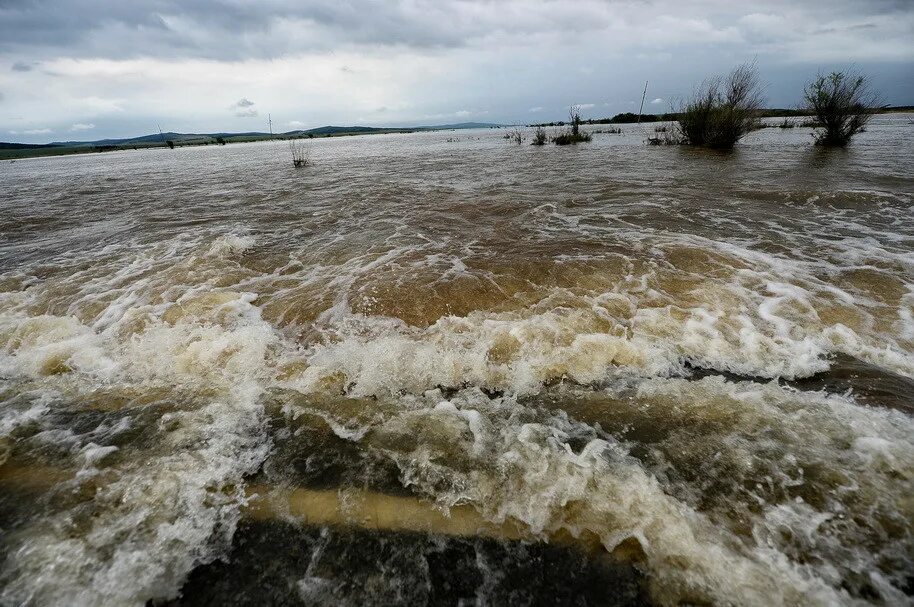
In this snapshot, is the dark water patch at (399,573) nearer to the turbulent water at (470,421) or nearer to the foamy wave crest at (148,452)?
the turbulent water at (470,421)

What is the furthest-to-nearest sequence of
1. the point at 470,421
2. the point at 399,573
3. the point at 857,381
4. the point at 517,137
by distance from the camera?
the point at 517,137
the point at 857,381
the point at 470,421
the point at 399,573

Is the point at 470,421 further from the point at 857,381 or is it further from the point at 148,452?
the point at 857,381

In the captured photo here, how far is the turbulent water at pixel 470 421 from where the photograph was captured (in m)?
2.02

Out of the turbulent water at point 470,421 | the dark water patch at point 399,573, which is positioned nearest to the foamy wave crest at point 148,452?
the turbulent water at point 470,421

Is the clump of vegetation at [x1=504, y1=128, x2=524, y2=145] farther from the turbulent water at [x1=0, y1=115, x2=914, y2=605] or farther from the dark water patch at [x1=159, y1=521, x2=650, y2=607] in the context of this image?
the dark water patch at [x1=159, y1=521, x2=650, y2=607]

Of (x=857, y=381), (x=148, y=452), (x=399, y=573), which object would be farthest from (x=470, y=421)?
(x=857, y=381)

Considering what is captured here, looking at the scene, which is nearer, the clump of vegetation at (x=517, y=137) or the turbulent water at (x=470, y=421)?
the turbulent water at (x=470, y=421)

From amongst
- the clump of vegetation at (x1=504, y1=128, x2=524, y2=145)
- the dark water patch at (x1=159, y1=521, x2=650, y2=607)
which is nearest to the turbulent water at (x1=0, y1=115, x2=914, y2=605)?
the dark water patch at (x1=159, y1=521, x2=650, y2=607)

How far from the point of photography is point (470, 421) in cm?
310

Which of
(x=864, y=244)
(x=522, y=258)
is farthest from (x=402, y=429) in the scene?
(x=864, y=244)

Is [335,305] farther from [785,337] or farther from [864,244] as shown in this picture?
[864,244]

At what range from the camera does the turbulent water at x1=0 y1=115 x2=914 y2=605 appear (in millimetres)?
2021

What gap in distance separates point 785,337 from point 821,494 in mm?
2290

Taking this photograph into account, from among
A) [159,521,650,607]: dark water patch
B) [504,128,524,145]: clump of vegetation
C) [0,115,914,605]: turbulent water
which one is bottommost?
[159,521,650,607]: dark water patch
